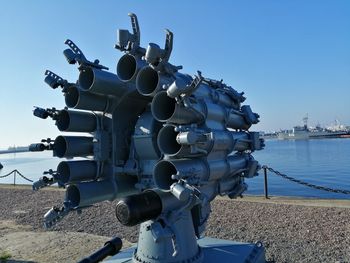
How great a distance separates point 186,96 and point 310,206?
22.7 feet

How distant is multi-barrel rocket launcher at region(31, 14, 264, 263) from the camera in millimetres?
3549

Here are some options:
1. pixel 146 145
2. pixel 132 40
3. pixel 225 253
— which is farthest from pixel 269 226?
pixel 132 40

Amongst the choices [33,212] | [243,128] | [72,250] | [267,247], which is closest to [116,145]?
[243,128]

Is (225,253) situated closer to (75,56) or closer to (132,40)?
(132,40)

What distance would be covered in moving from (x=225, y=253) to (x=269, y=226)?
3.13m

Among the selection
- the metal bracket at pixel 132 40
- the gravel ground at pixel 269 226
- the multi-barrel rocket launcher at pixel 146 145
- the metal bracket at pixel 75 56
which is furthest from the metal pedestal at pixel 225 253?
the metal bracket at pixel 132 40

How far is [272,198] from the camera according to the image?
35.4 ft

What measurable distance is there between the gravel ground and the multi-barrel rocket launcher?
7.66 ft

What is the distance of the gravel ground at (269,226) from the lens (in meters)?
6.32

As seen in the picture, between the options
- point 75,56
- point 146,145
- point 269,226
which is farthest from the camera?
point 269,226

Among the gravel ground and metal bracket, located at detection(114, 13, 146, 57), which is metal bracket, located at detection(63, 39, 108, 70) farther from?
the gravel ground

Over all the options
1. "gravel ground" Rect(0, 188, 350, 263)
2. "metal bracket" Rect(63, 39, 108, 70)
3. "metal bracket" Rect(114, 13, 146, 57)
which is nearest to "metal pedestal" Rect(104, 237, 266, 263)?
"gravel ground" Rect(0, 188, 350, 263)

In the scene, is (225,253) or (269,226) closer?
(225,253)

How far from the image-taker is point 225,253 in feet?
16.3
